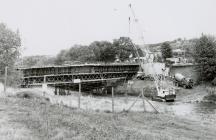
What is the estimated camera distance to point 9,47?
61500mm

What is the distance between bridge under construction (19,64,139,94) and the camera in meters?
94.0

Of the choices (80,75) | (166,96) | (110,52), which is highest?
(110,52)

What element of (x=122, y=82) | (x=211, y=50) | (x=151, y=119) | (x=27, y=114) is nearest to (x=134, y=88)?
(x=122, y=82)

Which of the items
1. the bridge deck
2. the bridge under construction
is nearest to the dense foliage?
the bridge under construction

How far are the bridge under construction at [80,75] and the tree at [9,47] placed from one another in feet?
88.4

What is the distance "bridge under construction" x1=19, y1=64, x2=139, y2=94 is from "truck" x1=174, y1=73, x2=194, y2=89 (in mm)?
20828

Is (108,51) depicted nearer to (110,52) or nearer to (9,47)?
(110,52)

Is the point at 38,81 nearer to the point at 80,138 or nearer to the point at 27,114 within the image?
the point at 27,114

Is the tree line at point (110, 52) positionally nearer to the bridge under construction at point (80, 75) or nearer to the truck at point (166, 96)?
the truck at point (166, 96)

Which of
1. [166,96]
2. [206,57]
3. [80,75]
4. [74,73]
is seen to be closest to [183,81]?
[206,57]

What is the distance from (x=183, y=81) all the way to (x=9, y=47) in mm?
48637

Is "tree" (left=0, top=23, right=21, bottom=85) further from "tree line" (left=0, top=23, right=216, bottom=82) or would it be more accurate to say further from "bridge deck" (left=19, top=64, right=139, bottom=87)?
"bridge deck" (left=19, top=64, right=139, bottom=87)

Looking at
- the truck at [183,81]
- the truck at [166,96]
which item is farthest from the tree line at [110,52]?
the truck at [166,96]

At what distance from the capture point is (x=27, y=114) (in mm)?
19703
